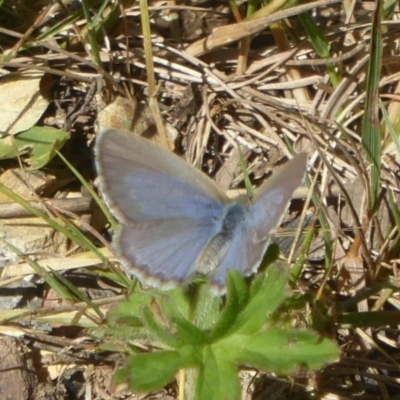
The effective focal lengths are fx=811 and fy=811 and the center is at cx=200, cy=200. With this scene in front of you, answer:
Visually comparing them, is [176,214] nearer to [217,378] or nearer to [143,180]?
[143,180]

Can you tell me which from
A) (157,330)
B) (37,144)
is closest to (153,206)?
(157,330)

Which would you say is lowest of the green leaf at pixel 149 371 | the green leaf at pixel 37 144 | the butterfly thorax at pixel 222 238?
the green leaf at pixel 149 371

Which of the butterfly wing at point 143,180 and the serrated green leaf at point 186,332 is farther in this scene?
the butterfly wing at point 143,180

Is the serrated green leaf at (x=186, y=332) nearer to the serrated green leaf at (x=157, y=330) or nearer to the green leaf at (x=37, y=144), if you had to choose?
the serrated green leaf at (x=157, y=330)

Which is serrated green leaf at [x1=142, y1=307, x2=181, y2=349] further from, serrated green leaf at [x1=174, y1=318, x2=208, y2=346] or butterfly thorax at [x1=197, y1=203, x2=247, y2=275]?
butterfly thorax at [x1=197, y1=203, x2=247, y2=275]

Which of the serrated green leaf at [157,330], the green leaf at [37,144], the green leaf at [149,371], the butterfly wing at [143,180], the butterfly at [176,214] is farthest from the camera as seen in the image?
the green leaf at [37,144]

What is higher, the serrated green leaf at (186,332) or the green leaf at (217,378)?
the serrated green leaf at (186,332)

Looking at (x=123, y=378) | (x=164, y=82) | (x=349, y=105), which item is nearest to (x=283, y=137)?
(x=349, y=105)

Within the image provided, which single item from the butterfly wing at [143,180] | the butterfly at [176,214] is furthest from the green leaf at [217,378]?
the butterfly wing at [143,180]
